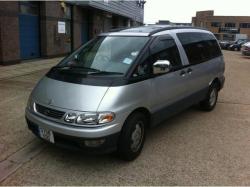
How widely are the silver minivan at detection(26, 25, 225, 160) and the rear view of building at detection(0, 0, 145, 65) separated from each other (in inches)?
130

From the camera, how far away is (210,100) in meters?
6.52

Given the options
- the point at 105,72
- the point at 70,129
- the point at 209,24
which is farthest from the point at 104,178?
the point at 209,24

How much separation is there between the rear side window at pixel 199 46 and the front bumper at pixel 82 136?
2.51 meters

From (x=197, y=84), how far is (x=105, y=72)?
233cm

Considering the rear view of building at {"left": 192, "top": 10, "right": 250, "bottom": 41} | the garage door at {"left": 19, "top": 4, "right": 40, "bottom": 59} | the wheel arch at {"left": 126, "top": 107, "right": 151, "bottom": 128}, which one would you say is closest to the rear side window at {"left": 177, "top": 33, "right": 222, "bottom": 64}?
the wheel arch at {"left": 126, "top": 107, "right": 151, "bottom": 128}

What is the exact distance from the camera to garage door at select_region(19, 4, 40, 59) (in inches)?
492

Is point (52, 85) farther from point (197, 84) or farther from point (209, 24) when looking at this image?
point (209, 24)

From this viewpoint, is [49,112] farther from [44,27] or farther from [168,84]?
[44,27]

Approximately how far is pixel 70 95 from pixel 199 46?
3299 millimetres

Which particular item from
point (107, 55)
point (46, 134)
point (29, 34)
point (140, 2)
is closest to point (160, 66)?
point (107, 55)

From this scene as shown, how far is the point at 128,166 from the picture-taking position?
3.86m

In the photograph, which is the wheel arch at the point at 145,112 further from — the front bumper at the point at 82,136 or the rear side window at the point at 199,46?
the rear side window at the point at 199,46

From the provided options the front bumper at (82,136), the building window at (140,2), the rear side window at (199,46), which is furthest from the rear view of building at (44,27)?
the building window at (140,2)

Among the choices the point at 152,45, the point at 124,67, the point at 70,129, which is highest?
the point at 152,45
